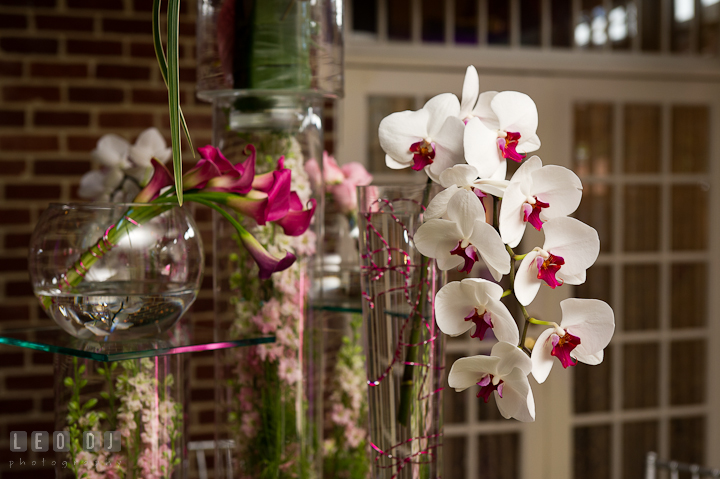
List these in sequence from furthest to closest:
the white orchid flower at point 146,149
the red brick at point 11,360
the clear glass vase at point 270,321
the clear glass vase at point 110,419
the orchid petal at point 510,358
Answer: the red brick at point 11,360
the white orchid flower at point 146,149
the clear glass vase at point 270,321
the clear glass vase at point 110,419
the orchid petal at point 510,358

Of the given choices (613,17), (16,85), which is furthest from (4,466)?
(613,17)

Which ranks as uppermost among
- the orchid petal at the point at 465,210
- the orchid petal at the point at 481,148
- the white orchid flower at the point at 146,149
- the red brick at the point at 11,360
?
the white orchid flower at the point at 146,149

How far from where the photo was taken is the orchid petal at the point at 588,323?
0.46m

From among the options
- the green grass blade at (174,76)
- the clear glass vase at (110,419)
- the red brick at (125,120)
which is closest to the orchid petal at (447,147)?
the green grass blade at (174,76)

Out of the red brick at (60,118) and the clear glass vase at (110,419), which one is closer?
the clear glass vase at (110,419)

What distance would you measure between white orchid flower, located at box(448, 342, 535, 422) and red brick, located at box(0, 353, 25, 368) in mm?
2040

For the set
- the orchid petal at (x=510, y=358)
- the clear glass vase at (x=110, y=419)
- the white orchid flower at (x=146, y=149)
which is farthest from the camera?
the white orchid flower at (x=146, y=149)

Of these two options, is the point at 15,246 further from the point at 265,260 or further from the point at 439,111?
the point at 439,111

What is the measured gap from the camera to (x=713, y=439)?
302cm

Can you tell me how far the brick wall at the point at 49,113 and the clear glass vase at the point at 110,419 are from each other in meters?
1.66

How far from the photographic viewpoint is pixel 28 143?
2.13 meters

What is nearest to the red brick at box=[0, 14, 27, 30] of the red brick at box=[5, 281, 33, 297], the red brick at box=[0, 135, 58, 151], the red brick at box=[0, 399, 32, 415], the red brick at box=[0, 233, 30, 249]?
the red brick at box=[0, 135, 58, 151]

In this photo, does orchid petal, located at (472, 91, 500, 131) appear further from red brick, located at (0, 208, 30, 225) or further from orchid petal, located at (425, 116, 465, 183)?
red brick, located at (0, 208, 30, 225)

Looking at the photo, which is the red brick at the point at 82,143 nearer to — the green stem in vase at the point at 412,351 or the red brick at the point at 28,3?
the red brick at the point at 28,3
